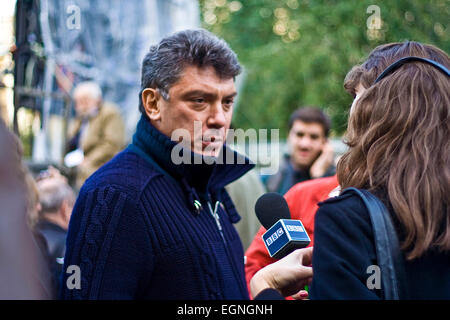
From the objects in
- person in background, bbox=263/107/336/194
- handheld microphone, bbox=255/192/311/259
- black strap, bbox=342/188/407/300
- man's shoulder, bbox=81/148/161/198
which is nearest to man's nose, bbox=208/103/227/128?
man's shoulder, bbox=81/148/161/198

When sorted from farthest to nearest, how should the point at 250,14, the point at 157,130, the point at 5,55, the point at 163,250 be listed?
the point at 250,14, the point at 5,55, the point at 157,130, the point at 163,250

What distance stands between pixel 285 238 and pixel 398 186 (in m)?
0.39

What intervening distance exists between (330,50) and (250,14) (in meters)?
4.52

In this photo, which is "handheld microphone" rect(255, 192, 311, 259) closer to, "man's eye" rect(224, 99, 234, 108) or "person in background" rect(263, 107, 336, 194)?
"man's eye" rect(224, 99, 234, 108)

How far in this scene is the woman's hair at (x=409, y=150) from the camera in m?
1.55

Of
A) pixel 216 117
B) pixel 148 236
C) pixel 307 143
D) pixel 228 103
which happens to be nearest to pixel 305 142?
pixel 307 143

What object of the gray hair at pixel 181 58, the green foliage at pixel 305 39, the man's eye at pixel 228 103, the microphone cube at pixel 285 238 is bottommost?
the microphone cube at pixel 285 238

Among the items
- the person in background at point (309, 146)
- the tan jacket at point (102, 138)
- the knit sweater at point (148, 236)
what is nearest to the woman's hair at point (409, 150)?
the knit sweater at point (148, 236)

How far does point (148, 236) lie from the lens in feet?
6.85

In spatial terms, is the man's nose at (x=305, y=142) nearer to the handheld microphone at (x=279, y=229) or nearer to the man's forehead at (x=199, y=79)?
the man's forehead at (x=199, y=79)

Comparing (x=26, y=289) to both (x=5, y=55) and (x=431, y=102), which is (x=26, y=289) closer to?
(x=431, y=102)

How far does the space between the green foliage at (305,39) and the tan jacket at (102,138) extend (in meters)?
2.63
